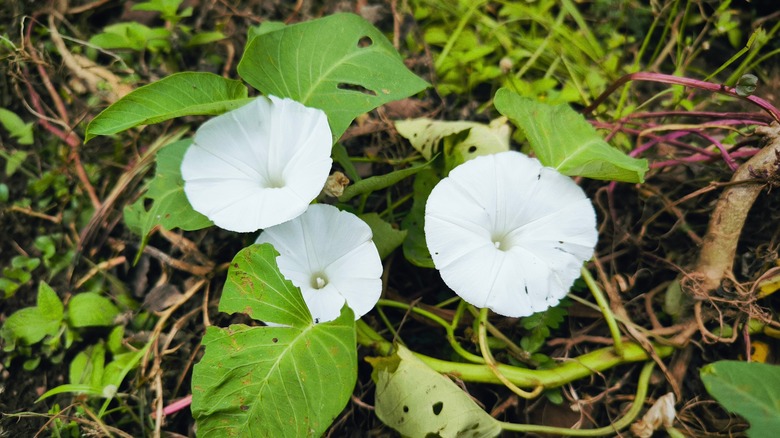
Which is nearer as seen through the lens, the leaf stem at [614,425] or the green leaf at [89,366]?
the leaf stem at [614,425]

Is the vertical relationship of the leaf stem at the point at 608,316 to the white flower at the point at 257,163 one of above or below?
below

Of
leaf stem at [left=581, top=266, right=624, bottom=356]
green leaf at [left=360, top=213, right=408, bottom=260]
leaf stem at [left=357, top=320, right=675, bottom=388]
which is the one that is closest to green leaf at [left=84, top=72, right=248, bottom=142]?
green leaf at [left=360, top=213, right=408, bottom=260]

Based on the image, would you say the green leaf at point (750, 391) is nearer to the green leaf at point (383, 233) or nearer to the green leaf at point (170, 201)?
the green leaf at point (383, 233)

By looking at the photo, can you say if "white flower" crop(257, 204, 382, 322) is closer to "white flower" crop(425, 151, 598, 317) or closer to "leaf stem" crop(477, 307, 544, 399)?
"white flower" crop(425, 151, 598, 317)

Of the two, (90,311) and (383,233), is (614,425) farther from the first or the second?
(90,311)

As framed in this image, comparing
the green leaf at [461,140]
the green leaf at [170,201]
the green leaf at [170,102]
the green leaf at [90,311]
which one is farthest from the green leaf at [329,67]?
the green leaf at [90,311]

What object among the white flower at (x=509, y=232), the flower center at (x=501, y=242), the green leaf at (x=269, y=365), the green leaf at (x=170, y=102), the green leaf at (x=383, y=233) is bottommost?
the green leaf at (x=269, y=365)

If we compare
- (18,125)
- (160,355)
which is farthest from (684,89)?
(18,125)
